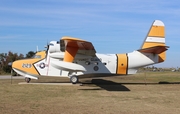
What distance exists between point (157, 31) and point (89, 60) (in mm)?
6394

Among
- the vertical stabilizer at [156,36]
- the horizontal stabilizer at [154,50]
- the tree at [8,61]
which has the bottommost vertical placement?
the tree at [8,61]

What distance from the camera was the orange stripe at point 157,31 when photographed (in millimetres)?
20406

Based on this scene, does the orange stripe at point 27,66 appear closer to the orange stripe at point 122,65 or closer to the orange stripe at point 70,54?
the orange stripe at point 70,54

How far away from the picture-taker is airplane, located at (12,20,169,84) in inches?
734

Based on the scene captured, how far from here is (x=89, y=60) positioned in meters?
19.6

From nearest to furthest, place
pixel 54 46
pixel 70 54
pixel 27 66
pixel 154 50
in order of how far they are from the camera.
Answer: pixel 70 54
pixel 54 46
pixel 154 50
pixel 27 66

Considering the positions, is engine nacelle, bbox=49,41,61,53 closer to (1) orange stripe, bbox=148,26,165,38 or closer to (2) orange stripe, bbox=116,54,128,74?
(2) orange stripe, bbox=116,54,128,74

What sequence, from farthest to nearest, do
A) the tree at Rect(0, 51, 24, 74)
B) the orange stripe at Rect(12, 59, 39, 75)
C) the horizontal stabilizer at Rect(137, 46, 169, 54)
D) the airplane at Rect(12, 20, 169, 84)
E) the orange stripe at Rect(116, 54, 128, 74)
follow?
the tree at Rect(0, 51, 24, 74)
the orange stripe at Rect(116, 54, 128, 74)
the orange stripe at Rect(12, 59, 39, 75)
the airplane at Rect(12, 20, 169, 84)
the horizontal stabilizer at Rect(137, 46, 169, 54)

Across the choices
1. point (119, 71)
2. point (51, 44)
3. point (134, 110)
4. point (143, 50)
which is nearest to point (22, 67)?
point (51, 44)

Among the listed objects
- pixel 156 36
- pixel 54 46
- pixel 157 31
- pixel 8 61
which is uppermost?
pixel 157 31

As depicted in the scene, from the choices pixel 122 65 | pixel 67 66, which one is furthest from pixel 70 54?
pixel 122 65

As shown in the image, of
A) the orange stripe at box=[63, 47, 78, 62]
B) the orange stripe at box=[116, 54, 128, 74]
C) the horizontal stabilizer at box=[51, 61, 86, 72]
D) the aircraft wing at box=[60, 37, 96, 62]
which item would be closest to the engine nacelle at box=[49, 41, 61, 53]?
the aircraft wing at box=[60, 37, 96, 62]

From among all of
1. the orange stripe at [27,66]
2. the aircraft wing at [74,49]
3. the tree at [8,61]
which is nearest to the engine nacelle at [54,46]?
the aircraft wing at [74,49]

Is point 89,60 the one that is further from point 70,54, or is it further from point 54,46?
point 54,46
